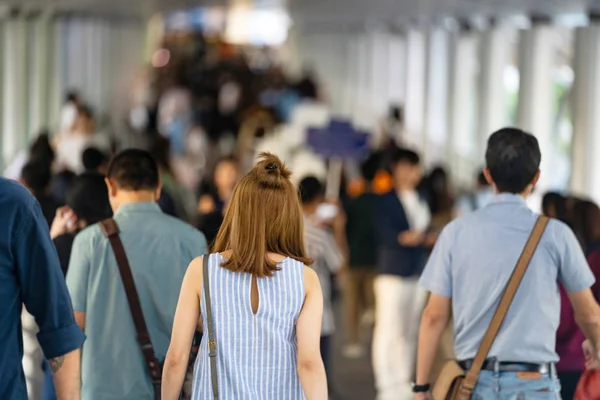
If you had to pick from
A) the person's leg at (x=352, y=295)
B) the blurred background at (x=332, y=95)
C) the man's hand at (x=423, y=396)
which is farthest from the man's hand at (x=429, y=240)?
the man's hand at (x=423, y=396)

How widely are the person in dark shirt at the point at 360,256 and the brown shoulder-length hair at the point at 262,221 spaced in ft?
24.1

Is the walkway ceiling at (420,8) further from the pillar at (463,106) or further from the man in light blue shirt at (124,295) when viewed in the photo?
the man in light blue shirt at (124,295)

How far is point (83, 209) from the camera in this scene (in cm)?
621

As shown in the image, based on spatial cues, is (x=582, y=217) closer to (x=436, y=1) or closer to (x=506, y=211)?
(x=506, y=211)

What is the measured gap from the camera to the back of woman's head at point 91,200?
6.20 metres

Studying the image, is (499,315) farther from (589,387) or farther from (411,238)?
(411,238)

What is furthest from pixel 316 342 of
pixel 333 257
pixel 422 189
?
pixel 422 189

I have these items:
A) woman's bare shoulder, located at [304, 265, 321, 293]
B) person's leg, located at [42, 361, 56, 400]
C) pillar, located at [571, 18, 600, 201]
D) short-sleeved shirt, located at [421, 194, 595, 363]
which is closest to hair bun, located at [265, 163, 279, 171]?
woman's bare shoulder, located at [304, 265, 321, 293]

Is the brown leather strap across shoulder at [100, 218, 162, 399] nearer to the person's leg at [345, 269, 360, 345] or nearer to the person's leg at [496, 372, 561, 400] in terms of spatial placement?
the person's leg at [496, 372, 561, 400]

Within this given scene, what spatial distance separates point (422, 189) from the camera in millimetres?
12023

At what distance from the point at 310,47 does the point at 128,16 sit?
6971 millimetres

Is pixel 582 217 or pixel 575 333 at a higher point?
pixel 582 217

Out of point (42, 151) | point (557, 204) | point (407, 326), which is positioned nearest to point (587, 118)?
point (407, 326)

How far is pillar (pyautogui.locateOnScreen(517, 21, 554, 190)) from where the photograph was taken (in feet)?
50.9
